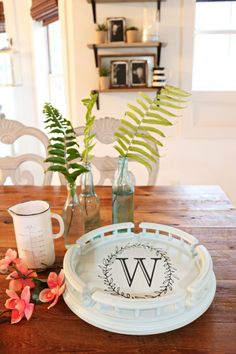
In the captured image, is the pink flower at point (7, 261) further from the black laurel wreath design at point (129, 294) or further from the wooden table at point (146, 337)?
the black laurel wreath design at point (129, 294)

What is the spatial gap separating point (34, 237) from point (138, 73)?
1.80 m

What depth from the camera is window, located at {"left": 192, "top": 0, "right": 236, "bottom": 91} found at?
2.37 m

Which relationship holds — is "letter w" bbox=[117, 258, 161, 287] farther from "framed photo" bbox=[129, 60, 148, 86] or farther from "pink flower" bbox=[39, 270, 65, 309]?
"framed photo" bbox=[129, 60, 148, 86]

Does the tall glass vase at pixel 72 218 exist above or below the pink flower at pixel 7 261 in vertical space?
above

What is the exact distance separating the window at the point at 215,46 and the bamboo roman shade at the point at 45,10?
1118 millimetres

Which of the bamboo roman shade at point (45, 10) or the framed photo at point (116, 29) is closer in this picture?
the framed photo at point (116, 29)

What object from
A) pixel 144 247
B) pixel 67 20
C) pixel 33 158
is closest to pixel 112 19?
pixel 67 20

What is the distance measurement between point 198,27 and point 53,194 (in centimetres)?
178

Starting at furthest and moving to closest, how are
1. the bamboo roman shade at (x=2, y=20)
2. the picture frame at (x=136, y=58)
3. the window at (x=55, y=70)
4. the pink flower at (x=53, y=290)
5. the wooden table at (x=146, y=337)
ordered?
the window at (x=55, y=70) < the bamboo roman shade at (x=2, y=20) < the picture frame at (x=136, y=58) < the pink flower at (x=53, y=290) < the wooden table at (x=146, y=337)

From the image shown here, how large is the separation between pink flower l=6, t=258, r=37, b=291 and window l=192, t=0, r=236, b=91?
2.07m

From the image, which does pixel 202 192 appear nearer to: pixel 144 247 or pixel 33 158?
pixel 144 247

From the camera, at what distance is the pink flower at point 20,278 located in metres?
0.75

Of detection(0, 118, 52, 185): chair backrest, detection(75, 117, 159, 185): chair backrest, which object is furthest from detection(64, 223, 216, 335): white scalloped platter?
detection(0, 118, 52, 185): chair backrest

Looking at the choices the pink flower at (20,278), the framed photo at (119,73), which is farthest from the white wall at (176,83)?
the pink flower at (20,278)
